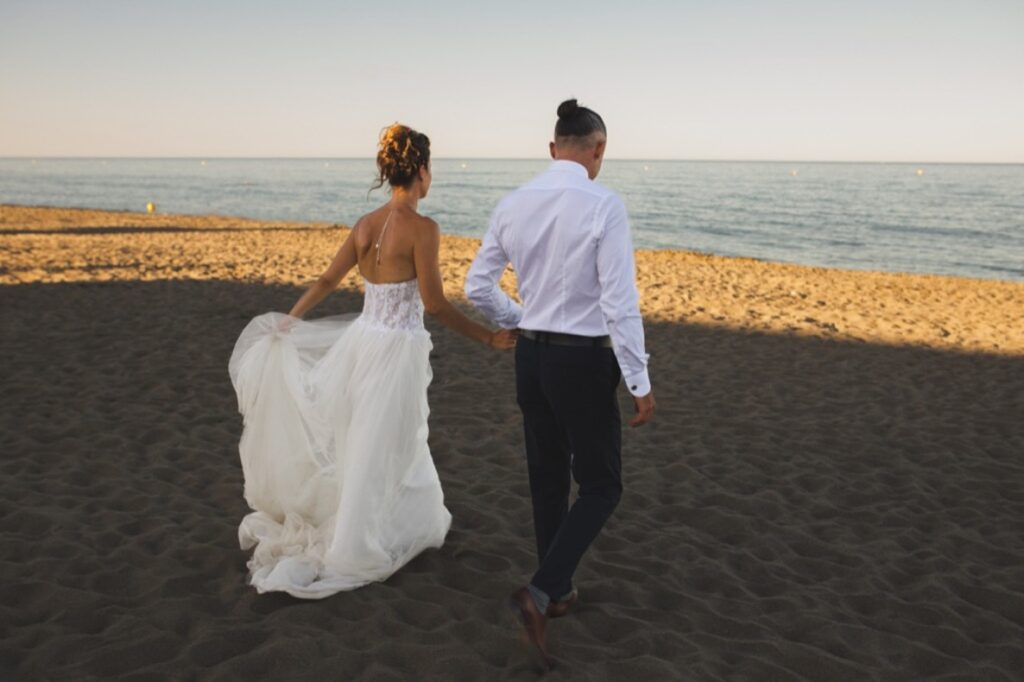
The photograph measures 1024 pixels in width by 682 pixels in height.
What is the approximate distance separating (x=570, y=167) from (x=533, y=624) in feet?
5.47

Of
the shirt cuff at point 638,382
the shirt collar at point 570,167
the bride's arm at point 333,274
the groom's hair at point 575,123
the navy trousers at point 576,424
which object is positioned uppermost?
the groom's hair at point 575,123

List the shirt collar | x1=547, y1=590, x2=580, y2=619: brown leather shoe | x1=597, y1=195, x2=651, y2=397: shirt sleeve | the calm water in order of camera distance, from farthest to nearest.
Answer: the calm water → x1=547, y1=590, x2=580, y2=619: brown leather shoe → the shirt collar → x1=597, y1=195, x2=651, y2=397: shirt sleeve

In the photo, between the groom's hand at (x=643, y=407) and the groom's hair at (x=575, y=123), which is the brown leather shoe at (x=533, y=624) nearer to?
the groom's hand at (x=643, y=407)

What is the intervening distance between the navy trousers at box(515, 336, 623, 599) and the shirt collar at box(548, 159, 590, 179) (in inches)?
24.5

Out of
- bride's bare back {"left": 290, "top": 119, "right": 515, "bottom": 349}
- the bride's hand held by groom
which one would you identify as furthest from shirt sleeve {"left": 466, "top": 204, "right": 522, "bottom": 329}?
bride's bare back {"left": 290, "top": 119, "right": 515, "bottom": 349}

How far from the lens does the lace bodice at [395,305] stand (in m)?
3.62

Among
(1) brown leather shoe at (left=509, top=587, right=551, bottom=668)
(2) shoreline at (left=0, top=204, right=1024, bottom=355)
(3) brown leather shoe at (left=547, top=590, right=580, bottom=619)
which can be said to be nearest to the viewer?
(1) brown leather shoe at (left=509, top=587, right=551, bottom=668)

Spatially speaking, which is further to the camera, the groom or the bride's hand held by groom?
the bride's hand held by groom

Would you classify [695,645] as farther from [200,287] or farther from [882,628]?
[200,287]

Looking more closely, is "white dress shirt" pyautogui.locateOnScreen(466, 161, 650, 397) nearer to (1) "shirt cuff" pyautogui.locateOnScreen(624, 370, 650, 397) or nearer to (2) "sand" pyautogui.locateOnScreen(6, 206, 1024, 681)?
(1) "shirt cuff" pyautogui.locateOnScreen(624, 370, 650, 397)

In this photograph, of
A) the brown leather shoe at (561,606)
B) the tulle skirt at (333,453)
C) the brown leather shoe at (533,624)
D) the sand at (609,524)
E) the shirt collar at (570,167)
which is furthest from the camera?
the tulle skirt at (333,453)

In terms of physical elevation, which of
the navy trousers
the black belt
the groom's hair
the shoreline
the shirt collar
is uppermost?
the groom's hair

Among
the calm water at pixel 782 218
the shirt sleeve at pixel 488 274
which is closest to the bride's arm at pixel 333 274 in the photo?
the shirt sleeve at pixel 488 274

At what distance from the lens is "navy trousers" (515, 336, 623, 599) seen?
9.74ft
